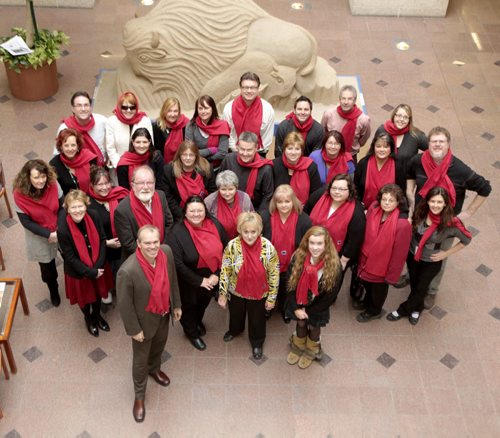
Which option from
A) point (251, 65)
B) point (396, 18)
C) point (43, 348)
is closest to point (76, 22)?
point (251, 65)

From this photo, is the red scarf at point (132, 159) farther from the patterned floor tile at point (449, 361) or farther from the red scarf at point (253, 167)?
the patterned floor tile at point (449, 361)

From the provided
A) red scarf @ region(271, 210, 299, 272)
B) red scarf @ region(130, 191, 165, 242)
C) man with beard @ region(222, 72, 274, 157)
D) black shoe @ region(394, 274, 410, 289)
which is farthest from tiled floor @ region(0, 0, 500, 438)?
man with beard @ region(222, 72, 274, 157)

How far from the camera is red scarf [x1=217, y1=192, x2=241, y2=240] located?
16.1 ft

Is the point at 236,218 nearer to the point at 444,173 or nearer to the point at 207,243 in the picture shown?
the point at 207,243

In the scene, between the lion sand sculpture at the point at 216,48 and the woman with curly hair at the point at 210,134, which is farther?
the lion sand sculpture at the point at 216,48

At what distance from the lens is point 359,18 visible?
10.1m

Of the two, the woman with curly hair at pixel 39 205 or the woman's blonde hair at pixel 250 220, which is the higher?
the woman's blonde hair at pixel 250 220

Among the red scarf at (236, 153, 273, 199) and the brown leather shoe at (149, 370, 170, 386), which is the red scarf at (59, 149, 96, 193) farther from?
the brown leather shoe at (149, 370, 170, 386)

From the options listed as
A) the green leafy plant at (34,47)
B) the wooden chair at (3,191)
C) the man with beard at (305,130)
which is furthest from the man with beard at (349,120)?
the green leafy plant at (34,47)

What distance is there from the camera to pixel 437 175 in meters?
5.15

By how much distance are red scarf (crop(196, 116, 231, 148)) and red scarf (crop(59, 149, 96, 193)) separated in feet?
2.97

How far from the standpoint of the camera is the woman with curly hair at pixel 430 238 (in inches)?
188

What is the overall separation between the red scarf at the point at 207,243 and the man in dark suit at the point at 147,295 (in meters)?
0.30

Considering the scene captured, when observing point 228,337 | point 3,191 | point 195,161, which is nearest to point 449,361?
point 228,337
